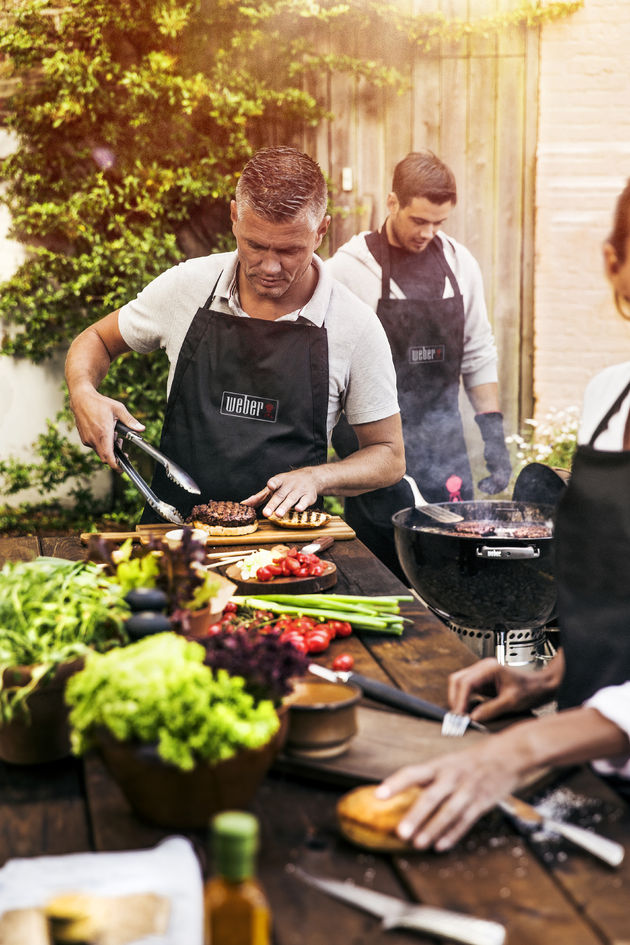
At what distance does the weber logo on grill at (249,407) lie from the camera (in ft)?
10.5

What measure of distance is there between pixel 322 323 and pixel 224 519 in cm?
84

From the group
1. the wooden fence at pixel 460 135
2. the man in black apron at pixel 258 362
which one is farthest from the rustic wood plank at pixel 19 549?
the wooden fence at pixel 460 135

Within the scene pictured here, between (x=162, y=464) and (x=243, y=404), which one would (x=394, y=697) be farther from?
(x=243, y=404)

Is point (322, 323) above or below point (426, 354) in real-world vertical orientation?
above

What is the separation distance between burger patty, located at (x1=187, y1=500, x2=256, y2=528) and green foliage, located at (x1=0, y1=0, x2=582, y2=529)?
2.81 m

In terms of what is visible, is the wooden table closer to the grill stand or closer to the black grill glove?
the grill stand

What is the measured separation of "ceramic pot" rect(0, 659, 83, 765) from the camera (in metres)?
1.48

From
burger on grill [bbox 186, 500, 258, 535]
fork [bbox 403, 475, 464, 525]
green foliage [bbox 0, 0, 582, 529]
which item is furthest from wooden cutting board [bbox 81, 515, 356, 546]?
green foliage [bbox 0, 0, 582, 529]

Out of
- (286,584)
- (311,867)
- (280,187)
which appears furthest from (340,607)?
(280,187)

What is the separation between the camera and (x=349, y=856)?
1262 mm

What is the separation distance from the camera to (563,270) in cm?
611

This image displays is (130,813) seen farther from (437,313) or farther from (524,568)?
(437,313)

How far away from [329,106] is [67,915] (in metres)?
5.60

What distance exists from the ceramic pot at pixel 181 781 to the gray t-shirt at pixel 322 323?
2201 mm
